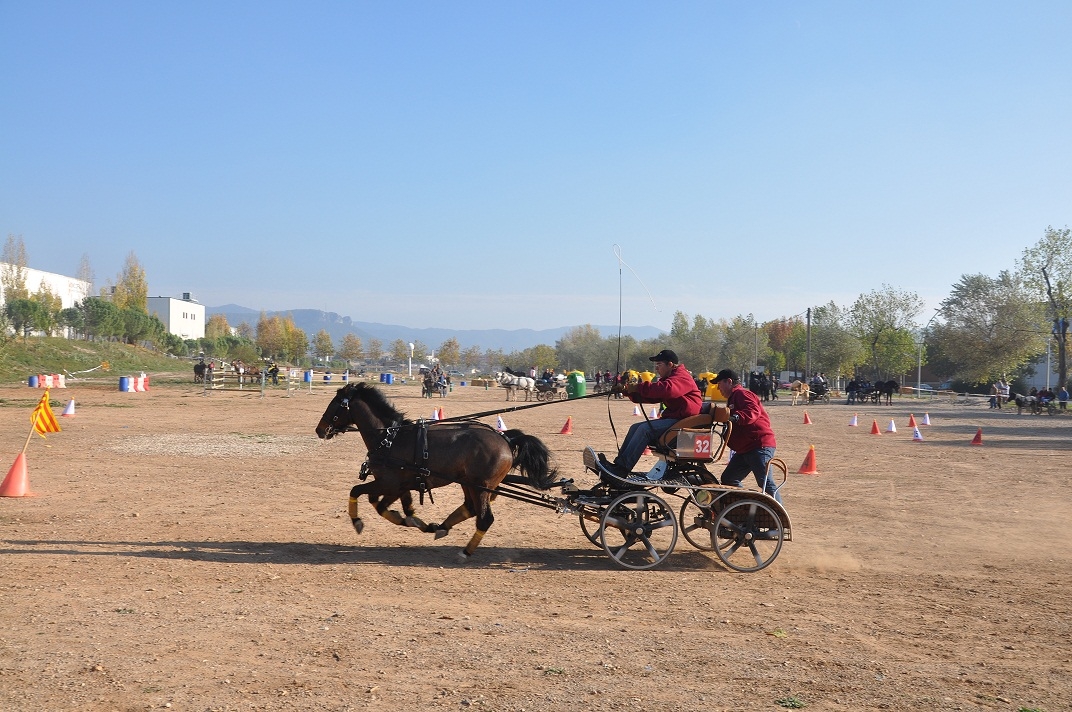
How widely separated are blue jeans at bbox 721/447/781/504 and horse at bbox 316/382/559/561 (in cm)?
190

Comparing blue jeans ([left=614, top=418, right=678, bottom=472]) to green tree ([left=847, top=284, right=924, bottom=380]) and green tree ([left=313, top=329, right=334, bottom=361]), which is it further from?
green tree ([left=313, top=329, right=334, bottom=361])

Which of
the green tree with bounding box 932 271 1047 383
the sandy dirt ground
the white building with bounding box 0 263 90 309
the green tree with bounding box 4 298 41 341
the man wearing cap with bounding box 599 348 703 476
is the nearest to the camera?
the sandy dirt ground

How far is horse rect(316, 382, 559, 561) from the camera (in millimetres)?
8719

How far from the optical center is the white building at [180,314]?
13738 centimetres

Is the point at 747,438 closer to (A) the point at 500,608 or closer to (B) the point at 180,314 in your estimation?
(A) the point at 500,608

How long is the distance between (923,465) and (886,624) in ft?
41.0

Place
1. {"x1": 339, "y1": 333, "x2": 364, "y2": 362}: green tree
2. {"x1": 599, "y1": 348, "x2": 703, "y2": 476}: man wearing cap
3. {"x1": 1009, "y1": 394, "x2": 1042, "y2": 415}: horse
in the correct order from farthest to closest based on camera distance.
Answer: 1. {"x1": 339, "y1": 333, "x2": 364, "y2": 362}: green tree
2. {"x1": 1009, "y1": 394, "x2": 1042, "y2": 415}: horse
3. {"x1": 599, "y1": 348, "x2": 703, "y2": 476}: man wearing cap

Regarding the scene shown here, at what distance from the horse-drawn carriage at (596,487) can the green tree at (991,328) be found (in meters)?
54.2

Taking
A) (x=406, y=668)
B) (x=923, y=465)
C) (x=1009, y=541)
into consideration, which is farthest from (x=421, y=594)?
(x=923, y=465)

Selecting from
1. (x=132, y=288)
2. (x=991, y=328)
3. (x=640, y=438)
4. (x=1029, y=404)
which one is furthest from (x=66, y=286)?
(x=640, y=438)

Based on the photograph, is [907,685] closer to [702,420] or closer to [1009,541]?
[702,420]

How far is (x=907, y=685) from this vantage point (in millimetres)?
5422

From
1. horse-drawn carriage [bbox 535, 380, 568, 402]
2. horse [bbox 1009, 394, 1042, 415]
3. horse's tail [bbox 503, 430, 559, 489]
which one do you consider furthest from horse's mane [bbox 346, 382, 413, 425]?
horse [bbox 1009, 394, 1042, 415]

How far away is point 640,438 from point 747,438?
45.1 inches
